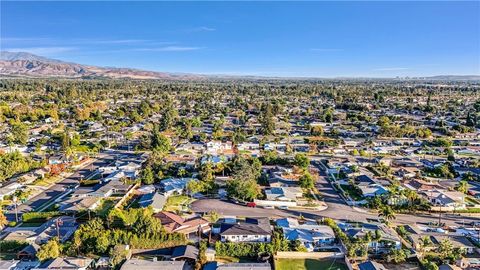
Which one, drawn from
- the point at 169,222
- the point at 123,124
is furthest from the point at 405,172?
the point at 123,124

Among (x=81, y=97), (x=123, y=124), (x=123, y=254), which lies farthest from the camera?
(x=81, y=97)

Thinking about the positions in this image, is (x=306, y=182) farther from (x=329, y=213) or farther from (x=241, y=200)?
(x=241, y=200)

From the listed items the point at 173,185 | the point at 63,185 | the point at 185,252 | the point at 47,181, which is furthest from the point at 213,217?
the point at 47,181

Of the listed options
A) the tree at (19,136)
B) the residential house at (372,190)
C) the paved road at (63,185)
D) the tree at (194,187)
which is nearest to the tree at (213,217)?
the tree at (194,187)

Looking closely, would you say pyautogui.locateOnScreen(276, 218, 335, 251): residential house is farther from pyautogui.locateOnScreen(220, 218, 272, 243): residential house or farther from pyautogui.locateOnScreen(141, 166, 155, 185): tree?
pyautogui.locateOnScreen(141, 166, 155, 185): tree

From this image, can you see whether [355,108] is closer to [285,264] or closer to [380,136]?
[380,136]

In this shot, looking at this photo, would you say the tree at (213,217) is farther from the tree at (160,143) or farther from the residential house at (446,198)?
the tree at (160,143)

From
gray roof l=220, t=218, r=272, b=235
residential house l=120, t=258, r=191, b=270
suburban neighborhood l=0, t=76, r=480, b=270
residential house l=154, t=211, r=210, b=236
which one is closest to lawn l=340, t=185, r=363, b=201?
suburban neighborhood l=0, t=76, r=480, b=270
